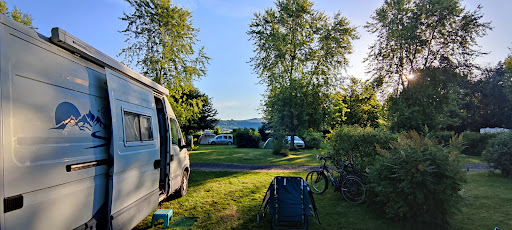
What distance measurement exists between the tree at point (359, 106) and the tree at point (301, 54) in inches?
72.6

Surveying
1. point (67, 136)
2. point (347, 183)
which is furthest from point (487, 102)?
point (67, 136)

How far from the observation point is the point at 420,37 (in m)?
19.8

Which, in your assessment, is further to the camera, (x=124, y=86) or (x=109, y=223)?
(x=124, y=86)

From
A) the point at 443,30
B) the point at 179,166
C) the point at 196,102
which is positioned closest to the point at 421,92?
the point at 443,30

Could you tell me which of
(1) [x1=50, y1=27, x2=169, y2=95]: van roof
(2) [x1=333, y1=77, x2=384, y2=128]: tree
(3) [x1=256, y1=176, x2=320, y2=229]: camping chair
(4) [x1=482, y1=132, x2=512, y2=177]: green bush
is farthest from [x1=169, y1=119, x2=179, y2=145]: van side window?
(2) [x1=333, y1=77, x2=384, y2=128]: tree

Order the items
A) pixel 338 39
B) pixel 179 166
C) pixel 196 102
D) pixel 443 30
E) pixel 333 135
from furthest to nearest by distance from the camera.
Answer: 1. pixel 338 39
2. pixel 443 30
3. pixel 196 102
4. pixel 333 135
5. pixel 179 166

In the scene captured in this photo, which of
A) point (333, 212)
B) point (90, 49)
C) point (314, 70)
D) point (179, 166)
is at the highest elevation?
point (314, 70)

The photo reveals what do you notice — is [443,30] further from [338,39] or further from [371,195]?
[371,195]

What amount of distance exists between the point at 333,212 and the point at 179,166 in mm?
3853

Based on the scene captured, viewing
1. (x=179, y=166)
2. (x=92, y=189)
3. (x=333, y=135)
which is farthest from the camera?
(x=333, y=135)

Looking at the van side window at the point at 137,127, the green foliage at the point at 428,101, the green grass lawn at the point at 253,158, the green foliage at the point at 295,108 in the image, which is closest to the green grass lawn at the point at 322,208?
the van side window at the point at 137,127

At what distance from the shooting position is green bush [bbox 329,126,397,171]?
7.38 meters

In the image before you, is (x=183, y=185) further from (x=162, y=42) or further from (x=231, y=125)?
(x=231, y=125)

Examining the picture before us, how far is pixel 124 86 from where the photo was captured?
160 inches
